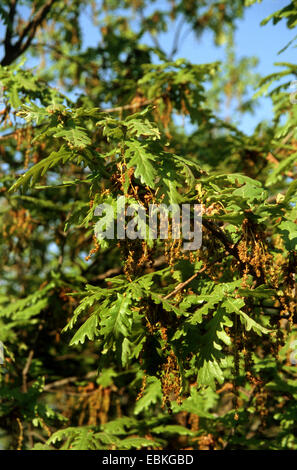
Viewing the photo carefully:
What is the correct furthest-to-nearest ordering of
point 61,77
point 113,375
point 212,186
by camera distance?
point 61,77, point 113,375, point 212,186

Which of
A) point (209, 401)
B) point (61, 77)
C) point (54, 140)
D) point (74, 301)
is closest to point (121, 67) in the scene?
point (61, 77)

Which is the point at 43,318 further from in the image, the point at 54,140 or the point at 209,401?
the point at 54,140

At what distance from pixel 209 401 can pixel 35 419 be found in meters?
1.68

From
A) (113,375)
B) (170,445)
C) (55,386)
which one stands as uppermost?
(113,375)

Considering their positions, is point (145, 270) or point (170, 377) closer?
point (170, 377)

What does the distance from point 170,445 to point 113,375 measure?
1.18 meters

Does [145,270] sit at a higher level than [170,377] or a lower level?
higher

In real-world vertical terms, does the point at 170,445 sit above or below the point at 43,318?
below

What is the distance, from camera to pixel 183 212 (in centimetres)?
249

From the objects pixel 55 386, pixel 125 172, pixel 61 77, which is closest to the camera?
pixel 125 172

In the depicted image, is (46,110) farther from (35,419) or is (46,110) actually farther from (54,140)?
(35,419)

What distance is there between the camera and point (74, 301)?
15.9 ft

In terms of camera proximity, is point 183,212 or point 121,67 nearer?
point 183,212

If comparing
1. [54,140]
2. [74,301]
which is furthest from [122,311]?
[74,301]
